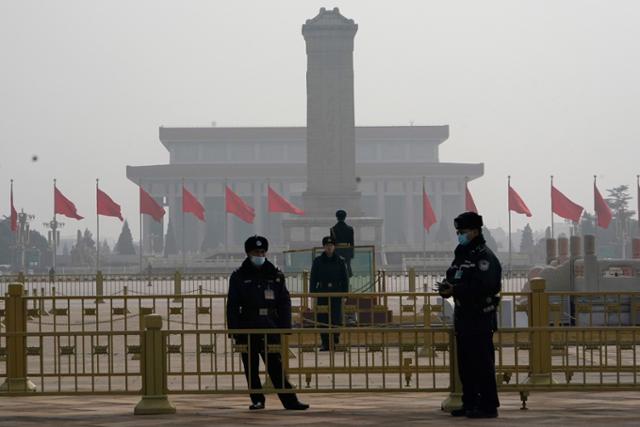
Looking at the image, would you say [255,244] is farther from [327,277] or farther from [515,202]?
[515,202]

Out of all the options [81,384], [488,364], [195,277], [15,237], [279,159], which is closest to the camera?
[488,364]

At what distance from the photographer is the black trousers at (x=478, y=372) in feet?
36.8

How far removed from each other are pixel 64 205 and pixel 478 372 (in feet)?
153

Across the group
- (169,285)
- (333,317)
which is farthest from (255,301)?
(169,285)

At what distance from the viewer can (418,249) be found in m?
100

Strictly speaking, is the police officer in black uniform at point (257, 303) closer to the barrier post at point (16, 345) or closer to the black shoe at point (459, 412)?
the black shoe at point (459, 412)

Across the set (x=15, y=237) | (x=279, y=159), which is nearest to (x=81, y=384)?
(x=15, y=237)

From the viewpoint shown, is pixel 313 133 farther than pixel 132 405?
Yes

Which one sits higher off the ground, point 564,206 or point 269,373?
point 564,206

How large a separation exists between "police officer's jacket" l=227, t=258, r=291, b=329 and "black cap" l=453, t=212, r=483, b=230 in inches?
66.9

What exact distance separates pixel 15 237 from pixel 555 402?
85.1 meters

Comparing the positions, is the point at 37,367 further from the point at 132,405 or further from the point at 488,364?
the point at 488,364

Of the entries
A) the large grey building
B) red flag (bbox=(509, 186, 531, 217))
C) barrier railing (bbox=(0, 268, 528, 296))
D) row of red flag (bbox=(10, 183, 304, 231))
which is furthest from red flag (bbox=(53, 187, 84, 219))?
the large grey building

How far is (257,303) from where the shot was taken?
39.9ft
